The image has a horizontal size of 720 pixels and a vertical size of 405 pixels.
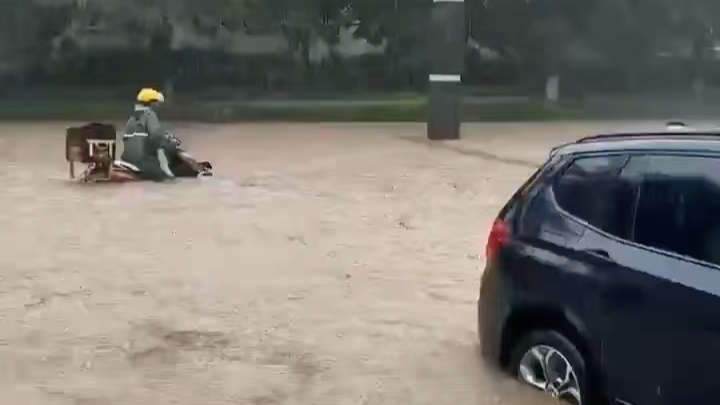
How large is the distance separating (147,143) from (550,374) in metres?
11.0

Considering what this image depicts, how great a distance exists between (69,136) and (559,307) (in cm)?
1172

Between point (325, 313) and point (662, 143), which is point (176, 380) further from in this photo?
point (662, 143)

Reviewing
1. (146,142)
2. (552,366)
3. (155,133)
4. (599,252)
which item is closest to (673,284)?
(599,252)

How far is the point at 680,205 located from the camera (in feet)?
16.0

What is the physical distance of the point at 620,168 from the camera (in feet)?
17.2

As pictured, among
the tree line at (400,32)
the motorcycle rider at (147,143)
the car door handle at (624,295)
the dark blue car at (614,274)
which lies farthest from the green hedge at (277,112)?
the car door handle at (624,295)

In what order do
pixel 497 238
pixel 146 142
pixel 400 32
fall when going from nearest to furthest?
pixel 497 238 < pixel 146 142 < pixel 400 32

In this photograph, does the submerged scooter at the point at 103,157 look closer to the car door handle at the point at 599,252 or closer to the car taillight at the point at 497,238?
the car taillight at the point at 497,238

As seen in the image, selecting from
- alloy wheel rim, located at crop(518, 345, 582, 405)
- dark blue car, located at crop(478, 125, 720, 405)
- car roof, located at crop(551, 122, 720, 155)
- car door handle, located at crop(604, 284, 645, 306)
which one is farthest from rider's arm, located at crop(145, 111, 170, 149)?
car door handle, located at crop(604, 284, 645, 306)

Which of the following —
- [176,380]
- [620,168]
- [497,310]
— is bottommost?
[176,380]

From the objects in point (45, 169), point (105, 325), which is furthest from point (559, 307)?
point (45, 169)

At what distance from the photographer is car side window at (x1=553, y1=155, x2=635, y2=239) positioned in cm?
514

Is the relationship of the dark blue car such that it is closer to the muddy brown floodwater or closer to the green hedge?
the muddy brown floodwater

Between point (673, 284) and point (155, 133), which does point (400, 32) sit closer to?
point (155, 133)
